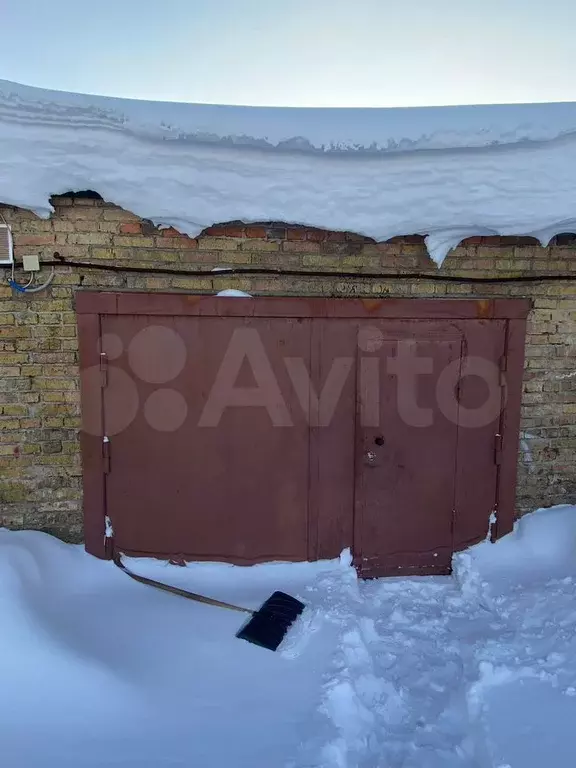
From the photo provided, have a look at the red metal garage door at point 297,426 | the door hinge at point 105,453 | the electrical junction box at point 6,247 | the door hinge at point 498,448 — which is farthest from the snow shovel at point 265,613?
the electrical junction box at point 6,247

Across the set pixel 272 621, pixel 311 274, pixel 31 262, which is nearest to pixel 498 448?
pixel 311 274

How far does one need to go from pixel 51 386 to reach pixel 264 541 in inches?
65.6

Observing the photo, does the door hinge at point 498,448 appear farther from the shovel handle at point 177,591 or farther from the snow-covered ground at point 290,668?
the shovel handle at point 177,591

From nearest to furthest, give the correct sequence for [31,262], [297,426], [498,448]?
[31,262] < [297,426] < [498,448]

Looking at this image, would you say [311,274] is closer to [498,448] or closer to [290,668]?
[498,448]

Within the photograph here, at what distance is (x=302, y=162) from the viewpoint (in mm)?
2992

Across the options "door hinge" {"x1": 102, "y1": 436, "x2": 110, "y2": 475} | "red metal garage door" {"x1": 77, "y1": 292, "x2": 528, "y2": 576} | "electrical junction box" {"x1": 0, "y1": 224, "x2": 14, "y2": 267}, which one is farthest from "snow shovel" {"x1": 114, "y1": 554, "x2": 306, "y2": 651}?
"electrical junction box" {"x1": 0, "y1": 224, "x2": 14, "y2": 267}

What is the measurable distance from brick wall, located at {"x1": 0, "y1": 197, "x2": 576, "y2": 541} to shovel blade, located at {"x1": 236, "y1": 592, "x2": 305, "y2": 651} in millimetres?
1280

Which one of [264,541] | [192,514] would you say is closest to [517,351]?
[264,541]

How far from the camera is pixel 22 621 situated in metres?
2.54

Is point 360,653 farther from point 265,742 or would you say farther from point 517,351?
point 517,351

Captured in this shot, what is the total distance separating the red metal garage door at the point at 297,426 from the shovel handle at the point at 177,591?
115 mm

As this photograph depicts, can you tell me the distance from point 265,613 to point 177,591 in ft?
1.88

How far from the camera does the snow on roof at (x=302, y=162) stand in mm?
2861
